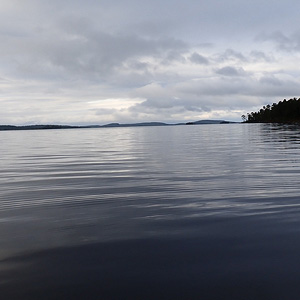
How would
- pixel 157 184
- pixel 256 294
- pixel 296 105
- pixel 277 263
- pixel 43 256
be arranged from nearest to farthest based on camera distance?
pixel 256 294 → pixel 277 263 → pixel 43 256 → pixel 157 184 → pixel 296 105

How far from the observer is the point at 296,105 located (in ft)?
620

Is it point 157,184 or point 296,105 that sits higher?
point 296,105

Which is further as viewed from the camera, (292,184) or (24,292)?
(292,184)

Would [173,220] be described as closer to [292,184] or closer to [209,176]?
[292,184]

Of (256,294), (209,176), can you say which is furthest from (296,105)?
(256,294)

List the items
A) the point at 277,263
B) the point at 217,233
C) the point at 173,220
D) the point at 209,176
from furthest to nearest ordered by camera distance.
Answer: the point at 209,176, the point at 173,220, the point at 217,233, the point at 277,263

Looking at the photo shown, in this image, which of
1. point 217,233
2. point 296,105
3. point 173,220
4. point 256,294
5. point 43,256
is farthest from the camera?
point 296,105

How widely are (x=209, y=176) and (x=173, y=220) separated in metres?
8.40

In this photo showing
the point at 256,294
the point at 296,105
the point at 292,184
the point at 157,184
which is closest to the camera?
the point at 256,294

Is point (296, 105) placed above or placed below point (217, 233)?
above

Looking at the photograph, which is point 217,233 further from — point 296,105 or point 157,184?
point 296,105

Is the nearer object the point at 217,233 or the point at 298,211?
the point at 217,233

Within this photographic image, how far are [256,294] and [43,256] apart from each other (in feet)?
14.1

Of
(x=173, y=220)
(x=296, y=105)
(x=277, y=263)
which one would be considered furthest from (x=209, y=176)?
(x=296, y=105)
